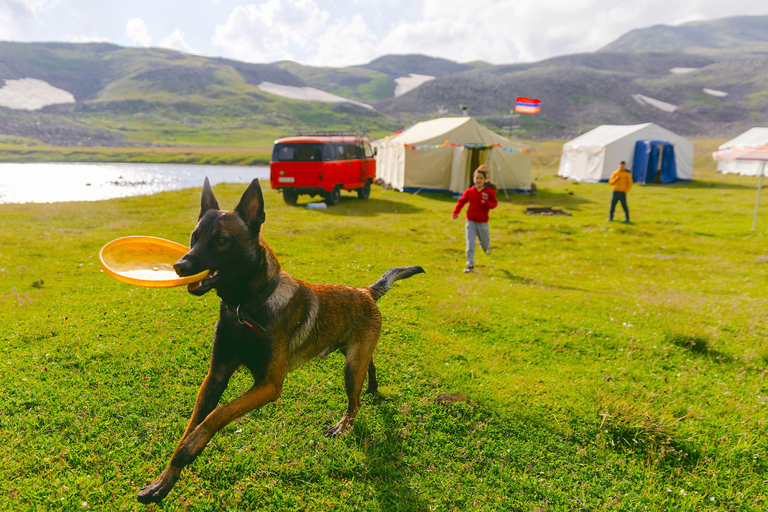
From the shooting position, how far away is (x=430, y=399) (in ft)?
16.6

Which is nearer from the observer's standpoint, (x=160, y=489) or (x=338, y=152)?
(x=160, y=489)

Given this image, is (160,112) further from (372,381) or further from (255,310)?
(255,310)

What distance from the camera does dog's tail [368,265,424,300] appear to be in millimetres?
4411

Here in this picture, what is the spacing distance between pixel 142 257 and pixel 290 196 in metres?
18.2

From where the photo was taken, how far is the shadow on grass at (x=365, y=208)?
786 inches

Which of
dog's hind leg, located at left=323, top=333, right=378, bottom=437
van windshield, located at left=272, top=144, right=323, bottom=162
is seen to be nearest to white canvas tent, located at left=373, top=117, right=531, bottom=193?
van windshield, located at left=272, top=144, right=323, bottom=162

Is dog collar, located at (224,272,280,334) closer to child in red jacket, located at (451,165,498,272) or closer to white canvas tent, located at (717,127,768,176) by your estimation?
child in red jacket, located at (451,165,498,272)

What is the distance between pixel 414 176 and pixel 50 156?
296 feet

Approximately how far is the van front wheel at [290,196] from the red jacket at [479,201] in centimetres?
1263

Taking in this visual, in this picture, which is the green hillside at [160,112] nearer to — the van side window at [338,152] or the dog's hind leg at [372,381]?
the van side window at [338,152]

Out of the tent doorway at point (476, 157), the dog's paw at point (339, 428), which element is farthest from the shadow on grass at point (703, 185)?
the dog's paw at point (339, 428)

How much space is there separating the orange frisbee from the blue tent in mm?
38735

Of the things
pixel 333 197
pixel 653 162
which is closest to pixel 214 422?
pixel 333 197

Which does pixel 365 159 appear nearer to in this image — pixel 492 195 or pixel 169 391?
pixel 492 195
